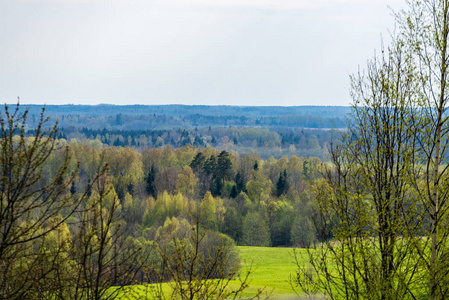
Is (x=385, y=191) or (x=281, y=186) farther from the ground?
(x=385, y=191)

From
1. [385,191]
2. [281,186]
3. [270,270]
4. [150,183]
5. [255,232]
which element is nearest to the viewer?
[385,191]

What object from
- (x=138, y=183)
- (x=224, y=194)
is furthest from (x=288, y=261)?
(x=138, y=183)

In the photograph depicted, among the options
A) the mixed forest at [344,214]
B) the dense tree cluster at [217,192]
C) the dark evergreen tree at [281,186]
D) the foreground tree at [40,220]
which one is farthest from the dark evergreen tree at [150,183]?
the foreground tree at [40,220]

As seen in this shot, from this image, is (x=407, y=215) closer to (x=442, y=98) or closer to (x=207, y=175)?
(x=442, y=98)

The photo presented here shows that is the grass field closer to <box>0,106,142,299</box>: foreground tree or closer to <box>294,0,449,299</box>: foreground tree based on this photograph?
<box>294,0,449,299</box>: foreground tree

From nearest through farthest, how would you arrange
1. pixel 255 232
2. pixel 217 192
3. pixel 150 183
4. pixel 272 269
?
pixel 272 269
pixel 255 232
pixel 217 192
pixel 150 183

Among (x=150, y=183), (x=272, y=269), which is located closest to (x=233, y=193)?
(x=150, y=183)

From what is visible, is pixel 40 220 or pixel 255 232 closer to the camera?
pixel 40 220

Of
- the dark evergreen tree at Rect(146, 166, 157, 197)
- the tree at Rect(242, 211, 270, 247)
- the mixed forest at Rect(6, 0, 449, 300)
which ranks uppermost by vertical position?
the mixed forest at Rect(6, 0, 449, 300)

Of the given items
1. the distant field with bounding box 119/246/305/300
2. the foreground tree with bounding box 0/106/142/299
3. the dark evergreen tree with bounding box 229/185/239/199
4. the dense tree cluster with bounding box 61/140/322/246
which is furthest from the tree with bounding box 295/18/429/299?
the dark evergreen tree with bounding box 229/185/239/199

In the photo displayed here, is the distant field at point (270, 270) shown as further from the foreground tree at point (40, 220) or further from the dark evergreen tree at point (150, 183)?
the dark evergreen tree at point (150, 183)

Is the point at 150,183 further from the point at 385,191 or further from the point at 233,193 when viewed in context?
the point at 385,191

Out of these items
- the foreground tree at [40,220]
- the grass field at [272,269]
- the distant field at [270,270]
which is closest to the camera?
the foreground tree at [40,220]

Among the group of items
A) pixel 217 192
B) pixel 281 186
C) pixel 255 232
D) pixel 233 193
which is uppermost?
pixel 281 186
